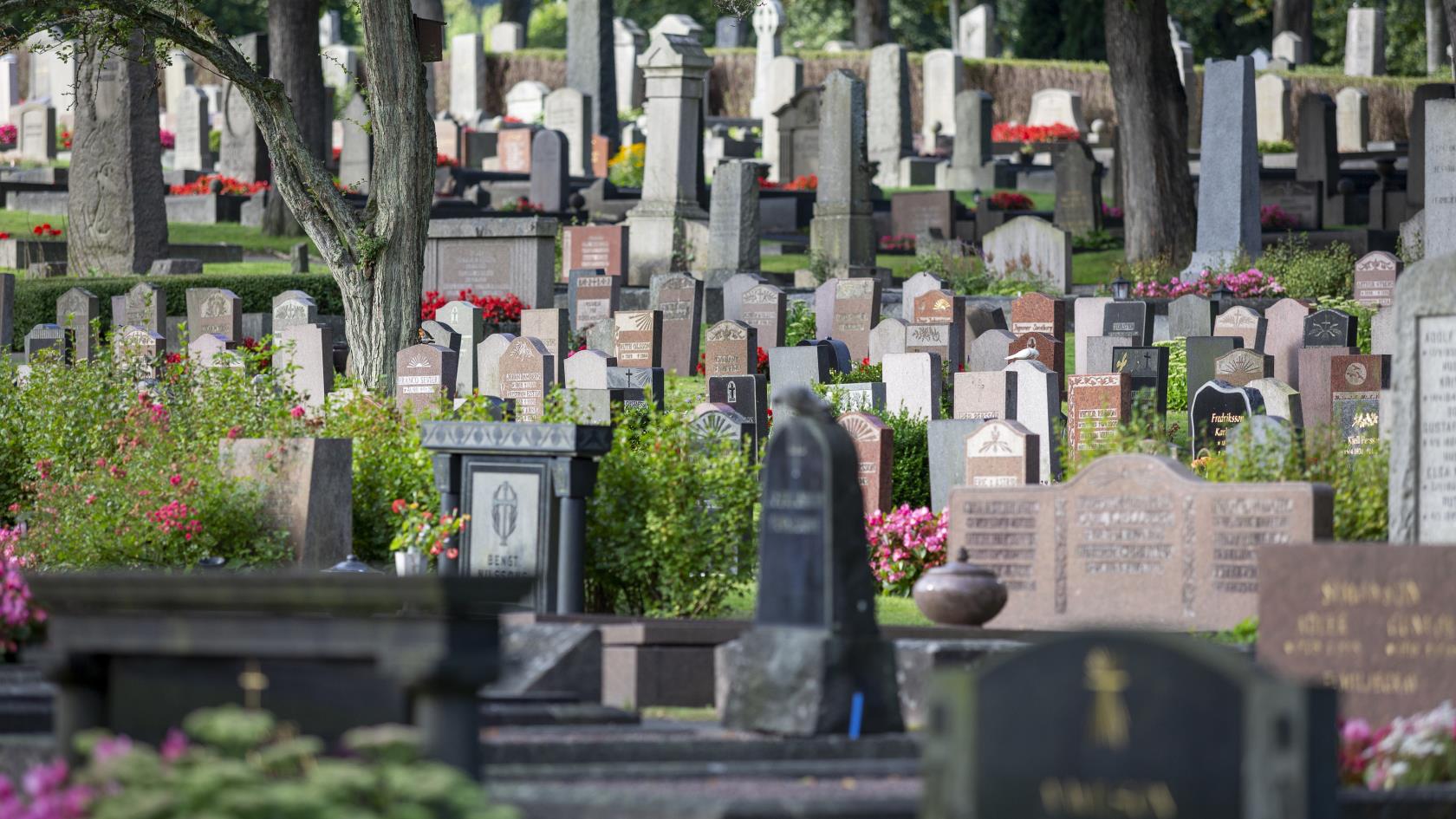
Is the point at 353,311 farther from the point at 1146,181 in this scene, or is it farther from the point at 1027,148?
the point at 1027,148

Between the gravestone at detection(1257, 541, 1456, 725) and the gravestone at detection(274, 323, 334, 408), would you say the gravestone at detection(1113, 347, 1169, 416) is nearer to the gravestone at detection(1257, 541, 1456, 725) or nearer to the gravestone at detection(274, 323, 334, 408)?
the gravestone at detection(274, 323, 334, 408)

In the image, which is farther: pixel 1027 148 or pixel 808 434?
pixel 1027 148

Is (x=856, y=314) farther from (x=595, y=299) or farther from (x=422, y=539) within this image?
(x=422, y=539)

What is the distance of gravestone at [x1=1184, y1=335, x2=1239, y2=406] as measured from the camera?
1783cm

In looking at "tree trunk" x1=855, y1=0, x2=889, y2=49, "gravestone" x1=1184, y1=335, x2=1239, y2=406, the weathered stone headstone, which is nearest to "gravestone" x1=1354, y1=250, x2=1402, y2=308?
the weathered stone headstone

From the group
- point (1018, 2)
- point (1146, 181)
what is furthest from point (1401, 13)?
point (1146, 181)

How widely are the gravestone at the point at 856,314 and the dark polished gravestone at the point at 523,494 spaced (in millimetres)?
10539

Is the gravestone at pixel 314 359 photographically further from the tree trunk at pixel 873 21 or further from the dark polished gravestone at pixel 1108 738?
the tree trunk at pixel 873 21

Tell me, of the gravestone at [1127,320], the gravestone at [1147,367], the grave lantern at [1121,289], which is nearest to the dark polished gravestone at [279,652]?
the gravestone at [1147,367]

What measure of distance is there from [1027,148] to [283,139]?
30.9m

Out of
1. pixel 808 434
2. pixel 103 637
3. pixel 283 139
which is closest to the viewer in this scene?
pixel 103 637

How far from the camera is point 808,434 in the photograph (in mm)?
7238

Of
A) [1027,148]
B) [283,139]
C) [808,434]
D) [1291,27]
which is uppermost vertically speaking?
[1291,27]

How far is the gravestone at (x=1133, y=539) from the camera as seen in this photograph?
10117 millimetres
